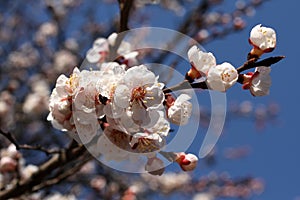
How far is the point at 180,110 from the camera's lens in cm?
133

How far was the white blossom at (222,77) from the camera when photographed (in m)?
1.32

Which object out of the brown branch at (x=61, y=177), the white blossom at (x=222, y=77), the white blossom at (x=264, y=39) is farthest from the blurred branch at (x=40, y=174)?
the white blossom at (x=264, y=39)

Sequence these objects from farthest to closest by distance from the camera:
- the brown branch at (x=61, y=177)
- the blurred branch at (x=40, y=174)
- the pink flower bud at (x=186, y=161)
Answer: the brown branch at (x=61, y=177), the blurred branch at (x=40, y=174), the pink flower bud at (x=186, y=161)

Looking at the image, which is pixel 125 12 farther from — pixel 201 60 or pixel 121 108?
pixel 121 108

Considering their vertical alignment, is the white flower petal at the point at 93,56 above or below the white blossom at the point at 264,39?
above

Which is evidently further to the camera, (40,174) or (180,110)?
(40,174)

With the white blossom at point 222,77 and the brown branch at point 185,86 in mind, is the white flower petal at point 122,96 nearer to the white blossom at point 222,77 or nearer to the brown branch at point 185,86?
the brown branch at point 185,86

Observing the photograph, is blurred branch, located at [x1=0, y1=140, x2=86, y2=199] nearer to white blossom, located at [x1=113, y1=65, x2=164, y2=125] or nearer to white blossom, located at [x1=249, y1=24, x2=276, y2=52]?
white blossom, located at [x1=113, y1=65, x2=164, y2=125]

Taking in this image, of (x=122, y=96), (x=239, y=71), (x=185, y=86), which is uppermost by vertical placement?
(x=239, y=71)

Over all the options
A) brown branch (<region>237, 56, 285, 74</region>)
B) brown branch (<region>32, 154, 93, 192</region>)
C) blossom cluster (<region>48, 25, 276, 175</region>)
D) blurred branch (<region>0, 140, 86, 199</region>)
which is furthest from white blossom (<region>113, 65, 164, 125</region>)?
brown branch (<region>32, 154, 93, 192</region>)

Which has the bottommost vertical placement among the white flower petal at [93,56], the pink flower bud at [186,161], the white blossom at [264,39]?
the pink flower bud at [186,161]

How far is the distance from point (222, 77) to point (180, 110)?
0.17 metres

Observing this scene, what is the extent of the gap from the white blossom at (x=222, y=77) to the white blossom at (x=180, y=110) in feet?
0.30

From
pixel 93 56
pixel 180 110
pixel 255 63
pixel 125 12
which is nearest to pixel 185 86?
pixel 180 110
